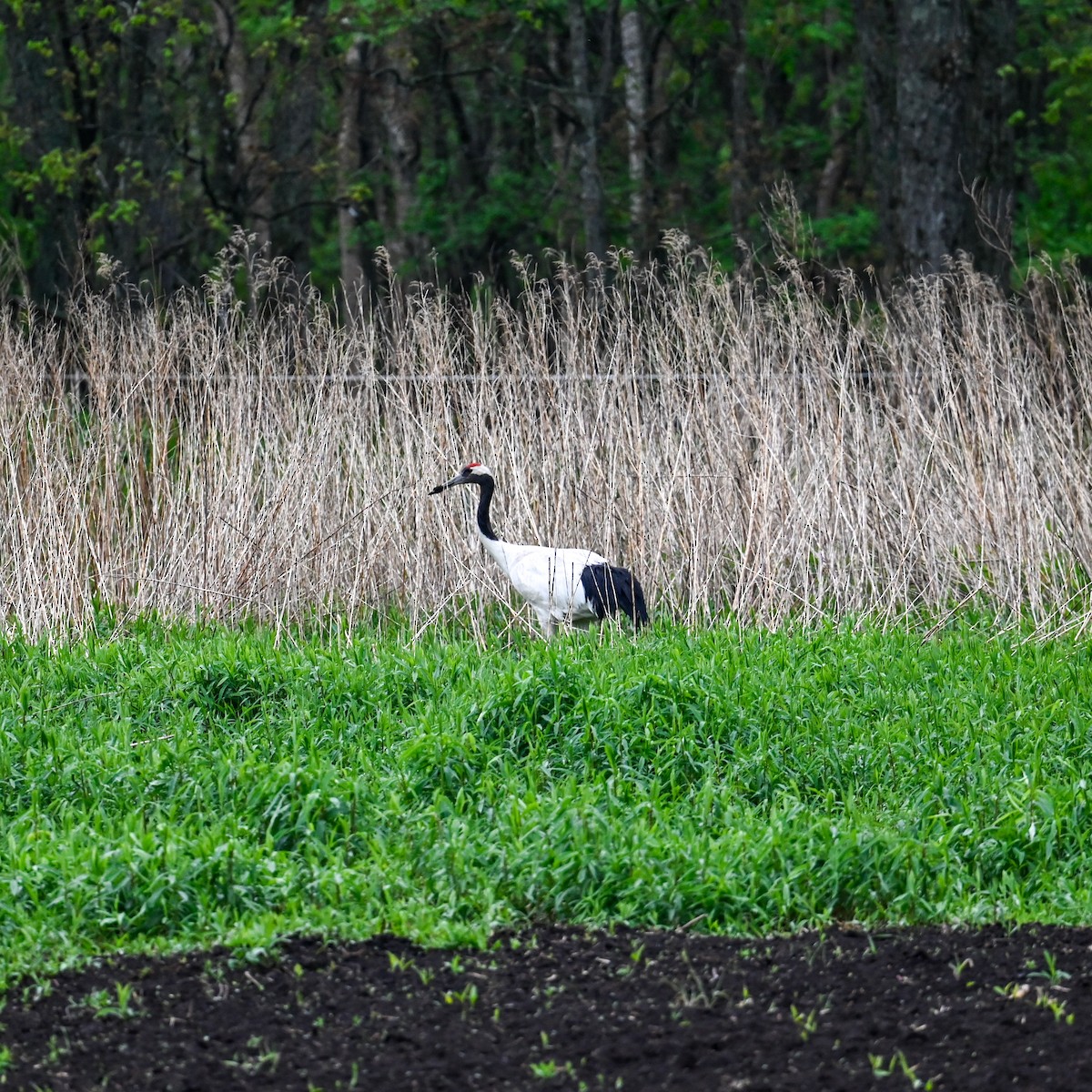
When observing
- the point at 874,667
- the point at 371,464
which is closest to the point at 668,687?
the point at 874,667

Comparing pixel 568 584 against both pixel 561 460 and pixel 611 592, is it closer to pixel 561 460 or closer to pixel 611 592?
pixel 611 592

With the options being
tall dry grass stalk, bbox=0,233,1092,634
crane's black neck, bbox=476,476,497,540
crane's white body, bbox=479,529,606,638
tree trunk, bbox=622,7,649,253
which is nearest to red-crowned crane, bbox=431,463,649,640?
crane's white body, bbox=479,529,606,638

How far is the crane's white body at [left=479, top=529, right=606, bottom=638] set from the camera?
582 cm

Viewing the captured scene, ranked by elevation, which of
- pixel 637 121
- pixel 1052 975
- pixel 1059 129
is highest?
pixel 637 121

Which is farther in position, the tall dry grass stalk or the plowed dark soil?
the tall dry grass stalk

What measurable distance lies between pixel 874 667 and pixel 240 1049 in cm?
300

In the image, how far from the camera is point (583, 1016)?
2.76 m

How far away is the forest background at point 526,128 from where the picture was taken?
34.1 feet

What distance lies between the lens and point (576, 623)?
6309 millimetres

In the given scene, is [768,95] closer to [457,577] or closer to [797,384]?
[797,384]

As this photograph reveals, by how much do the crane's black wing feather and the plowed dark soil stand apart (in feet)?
8.95

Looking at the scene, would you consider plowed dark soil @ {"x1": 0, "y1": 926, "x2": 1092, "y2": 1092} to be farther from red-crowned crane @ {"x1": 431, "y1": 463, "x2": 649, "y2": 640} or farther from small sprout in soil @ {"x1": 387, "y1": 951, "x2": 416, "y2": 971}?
red-crowned crane @ {"x1": 431, "y1": 463, "x2": 649, "y2": 640}

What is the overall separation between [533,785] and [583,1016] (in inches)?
47.8

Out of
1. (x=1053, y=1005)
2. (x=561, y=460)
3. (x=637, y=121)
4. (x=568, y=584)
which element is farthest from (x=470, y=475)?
(x=637, y=121)
